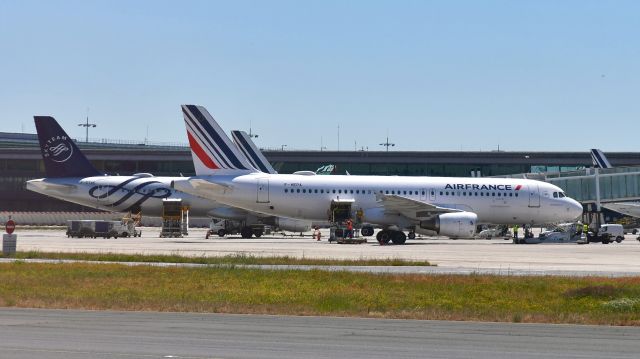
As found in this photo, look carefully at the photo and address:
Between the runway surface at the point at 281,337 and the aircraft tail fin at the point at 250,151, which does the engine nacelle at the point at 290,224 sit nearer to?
the aircraft tail fin at the point at 250,151

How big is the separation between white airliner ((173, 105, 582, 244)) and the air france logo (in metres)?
14.3

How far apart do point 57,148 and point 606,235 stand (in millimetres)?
39341

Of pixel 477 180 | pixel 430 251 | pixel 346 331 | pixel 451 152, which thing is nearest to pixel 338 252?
pixel 430 251

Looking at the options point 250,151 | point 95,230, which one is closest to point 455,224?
point 95,230

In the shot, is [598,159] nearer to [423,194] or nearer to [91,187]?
[423,194]

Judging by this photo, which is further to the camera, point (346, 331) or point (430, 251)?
point (430, 251)

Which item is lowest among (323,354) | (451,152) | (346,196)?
(323,354)

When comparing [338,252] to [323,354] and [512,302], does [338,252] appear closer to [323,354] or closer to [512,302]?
[512,302]

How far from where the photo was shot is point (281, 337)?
16.8 metres

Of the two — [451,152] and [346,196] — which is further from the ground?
[451,152]

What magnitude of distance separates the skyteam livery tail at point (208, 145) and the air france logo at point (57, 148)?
14.3m

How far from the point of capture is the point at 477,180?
63.2 m

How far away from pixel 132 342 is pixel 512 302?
11.6 m

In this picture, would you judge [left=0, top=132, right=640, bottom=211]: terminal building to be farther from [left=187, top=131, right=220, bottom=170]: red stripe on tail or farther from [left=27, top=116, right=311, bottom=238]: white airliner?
[left=187, top=131, right=220, bottom=170]: red stripe on tail
